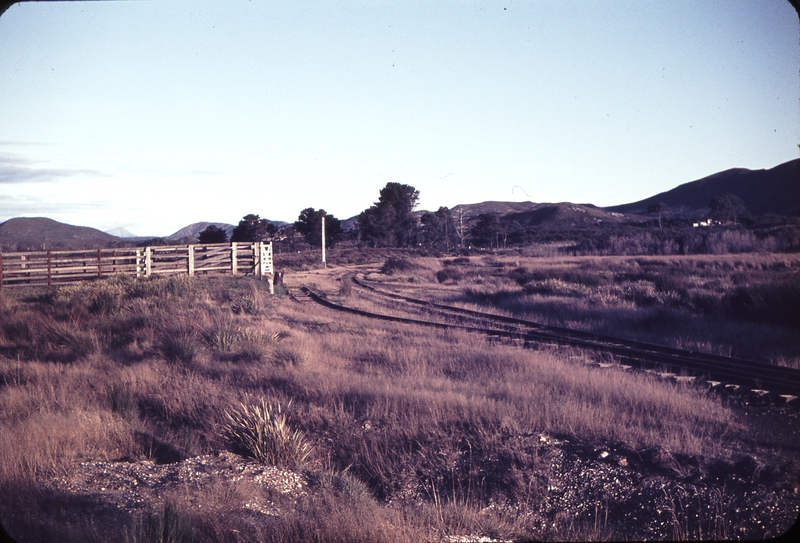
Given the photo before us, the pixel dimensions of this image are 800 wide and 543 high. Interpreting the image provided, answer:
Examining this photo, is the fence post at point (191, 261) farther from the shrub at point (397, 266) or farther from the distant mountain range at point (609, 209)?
the distant mountain range at point (609, 209)

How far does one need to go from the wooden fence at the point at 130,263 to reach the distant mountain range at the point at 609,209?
28297 mm

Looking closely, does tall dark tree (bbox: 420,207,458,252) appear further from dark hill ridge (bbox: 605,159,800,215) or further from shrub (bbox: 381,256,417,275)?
shrub (bbox: 381,256,417,275)

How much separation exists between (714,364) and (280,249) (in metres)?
77.4

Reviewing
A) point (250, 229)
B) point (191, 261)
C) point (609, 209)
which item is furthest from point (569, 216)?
point (191, 261)

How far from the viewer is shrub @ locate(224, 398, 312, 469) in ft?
21.6

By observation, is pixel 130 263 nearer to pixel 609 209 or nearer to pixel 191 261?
pixel 191 261

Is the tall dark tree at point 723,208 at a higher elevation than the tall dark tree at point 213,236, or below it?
higher

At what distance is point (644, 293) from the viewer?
74.8 feet

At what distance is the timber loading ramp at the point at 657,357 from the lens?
9117mm

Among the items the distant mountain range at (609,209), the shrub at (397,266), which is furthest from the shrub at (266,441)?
the distant mountain range at (609,209)

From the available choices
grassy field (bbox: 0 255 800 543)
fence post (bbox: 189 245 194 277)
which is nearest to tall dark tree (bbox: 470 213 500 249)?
fence post (bbox: 189 245 194 277)

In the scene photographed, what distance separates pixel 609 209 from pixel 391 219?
3239 inches

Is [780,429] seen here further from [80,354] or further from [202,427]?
[80,354]

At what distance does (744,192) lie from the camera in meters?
90.8
